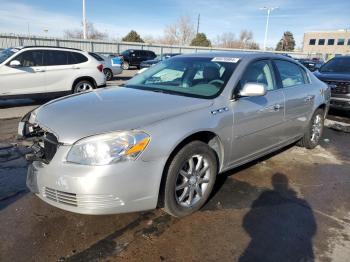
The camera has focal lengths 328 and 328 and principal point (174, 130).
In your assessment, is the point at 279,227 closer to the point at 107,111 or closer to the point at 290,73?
the point at 107,111

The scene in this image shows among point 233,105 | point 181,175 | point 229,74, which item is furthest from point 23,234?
point 229,74

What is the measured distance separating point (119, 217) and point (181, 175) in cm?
76

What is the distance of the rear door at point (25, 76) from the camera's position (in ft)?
28.5

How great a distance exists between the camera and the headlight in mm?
2715

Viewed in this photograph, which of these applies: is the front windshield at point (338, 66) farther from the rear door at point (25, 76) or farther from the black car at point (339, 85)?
the rear door at point (25, 76)

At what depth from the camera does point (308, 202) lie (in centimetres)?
388

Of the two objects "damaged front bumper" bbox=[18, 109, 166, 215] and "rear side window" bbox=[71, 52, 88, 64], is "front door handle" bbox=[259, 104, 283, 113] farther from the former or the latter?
"rear side window" bbox=[71, 52, 88, 64]

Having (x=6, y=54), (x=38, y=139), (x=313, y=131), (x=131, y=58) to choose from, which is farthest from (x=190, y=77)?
(x=131, y=58)

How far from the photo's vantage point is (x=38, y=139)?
3.24m

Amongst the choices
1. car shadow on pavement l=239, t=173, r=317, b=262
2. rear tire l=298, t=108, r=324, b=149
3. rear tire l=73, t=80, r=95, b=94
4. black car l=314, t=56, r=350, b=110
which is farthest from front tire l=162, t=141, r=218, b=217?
rear tire l=73, t=80, r=95, b=94

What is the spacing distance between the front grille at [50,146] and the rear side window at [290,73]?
324 centimetres

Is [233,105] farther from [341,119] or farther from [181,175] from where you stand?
[341,119]

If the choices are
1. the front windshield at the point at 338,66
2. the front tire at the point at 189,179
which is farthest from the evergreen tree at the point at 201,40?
the front tire at the point at 189,179

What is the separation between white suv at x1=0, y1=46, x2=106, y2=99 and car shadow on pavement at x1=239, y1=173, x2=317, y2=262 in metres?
7.33
